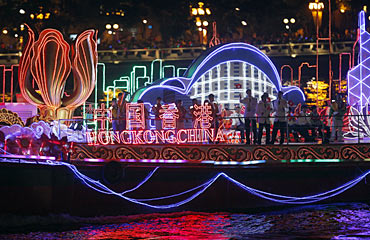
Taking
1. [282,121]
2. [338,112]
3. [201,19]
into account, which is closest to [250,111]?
[282,121]

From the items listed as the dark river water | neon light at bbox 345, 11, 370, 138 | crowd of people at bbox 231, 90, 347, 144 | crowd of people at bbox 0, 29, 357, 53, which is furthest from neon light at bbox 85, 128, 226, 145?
crowd of people at bbox 0, 29, 357, 53

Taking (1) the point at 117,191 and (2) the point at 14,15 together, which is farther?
(2) the point at 14,15

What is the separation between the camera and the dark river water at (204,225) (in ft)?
45.9

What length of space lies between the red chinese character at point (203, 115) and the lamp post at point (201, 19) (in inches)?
815

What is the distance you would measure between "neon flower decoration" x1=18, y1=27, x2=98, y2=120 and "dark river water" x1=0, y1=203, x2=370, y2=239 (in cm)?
410

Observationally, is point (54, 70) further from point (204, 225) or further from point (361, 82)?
point (361, 82)

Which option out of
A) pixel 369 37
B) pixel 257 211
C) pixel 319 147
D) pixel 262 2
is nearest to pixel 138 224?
pixel 257 211

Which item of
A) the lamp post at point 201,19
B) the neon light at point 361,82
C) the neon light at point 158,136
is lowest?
the neon light at point 158,136

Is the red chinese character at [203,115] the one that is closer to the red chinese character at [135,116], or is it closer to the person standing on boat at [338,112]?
the red chinese character at [135,116]

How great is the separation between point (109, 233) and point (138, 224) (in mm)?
1270

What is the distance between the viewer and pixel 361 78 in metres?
19.5

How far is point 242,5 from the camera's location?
42750 mm

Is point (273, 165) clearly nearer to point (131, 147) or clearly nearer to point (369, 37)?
point (131, 147)

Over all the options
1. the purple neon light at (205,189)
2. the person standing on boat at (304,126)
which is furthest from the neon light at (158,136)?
the person standing on boat at (304,126)
